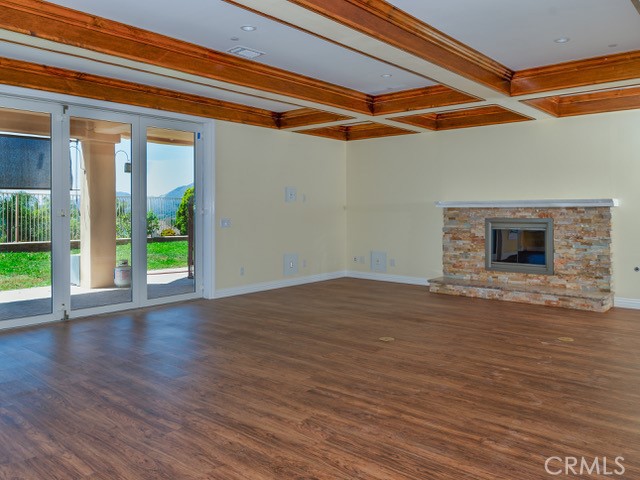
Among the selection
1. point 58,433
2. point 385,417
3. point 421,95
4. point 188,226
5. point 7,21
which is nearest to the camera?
point 58,433

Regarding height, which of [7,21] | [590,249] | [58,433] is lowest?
[58,433]

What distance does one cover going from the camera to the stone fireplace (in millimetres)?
6391

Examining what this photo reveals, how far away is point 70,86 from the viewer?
5305 mm

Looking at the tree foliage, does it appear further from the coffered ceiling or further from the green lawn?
the coffered ceiling

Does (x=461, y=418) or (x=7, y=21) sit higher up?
(x=7, y=21)

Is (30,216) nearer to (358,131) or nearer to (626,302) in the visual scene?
(358,131)

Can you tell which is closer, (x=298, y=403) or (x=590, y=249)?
(x=298, y=403)

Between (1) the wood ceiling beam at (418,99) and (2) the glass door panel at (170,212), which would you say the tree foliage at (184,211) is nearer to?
(2) the glass door panel at (170,212)

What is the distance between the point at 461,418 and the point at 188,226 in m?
4.79

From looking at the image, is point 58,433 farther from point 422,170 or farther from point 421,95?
point 422,170

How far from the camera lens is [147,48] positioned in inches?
169

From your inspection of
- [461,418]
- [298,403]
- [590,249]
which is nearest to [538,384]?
[461,418]

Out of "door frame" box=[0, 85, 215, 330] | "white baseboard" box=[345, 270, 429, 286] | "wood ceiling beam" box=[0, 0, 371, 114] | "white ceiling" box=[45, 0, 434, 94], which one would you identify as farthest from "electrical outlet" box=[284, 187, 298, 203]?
"white ceiling" box=[45, 0, 434, 94]

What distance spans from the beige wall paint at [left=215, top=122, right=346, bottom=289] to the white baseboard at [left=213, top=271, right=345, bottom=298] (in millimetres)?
63
